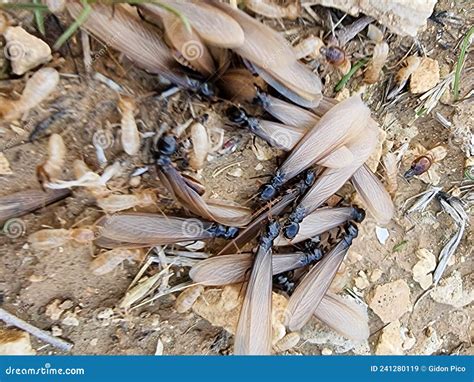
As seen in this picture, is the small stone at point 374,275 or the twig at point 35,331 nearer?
the twig at point 35,331

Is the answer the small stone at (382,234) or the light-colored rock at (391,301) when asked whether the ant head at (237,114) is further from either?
the light-colored rock at (391,301)

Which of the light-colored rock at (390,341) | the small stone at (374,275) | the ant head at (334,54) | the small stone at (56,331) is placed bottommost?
the small stone at (56,331)

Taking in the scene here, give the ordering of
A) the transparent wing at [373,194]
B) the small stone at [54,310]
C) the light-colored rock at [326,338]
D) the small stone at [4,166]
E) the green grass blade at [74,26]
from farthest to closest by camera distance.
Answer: the light-colored rock at [326,338] → the transparent wing at [373,194] → the small stone at [54,310] → the small stone at [4,166] → the green grass blade at [74,26]

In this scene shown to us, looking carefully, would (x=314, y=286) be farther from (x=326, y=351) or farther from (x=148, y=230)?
(x=148, y=230)

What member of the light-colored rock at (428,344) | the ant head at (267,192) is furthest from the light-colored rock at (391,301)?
the ant head at (267,192)

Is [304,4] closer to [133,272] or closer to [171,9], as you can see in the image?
[171,9]

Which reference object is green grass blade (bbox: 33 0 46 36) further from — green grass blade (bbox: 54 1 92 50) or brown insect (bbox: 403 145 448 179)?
brown insect (bbox: 403 145 448 179)
